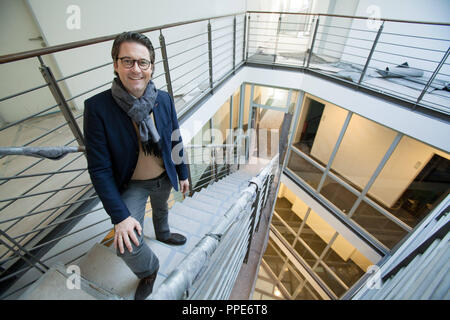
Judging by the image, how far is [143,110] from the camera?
0.89m

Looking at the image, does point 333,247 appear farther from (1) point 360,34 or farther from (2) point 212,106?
(1) point 360,34

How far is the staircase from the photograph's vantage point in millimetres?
940

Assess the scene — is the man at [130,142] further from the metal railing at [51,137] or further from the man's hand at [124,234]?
the metal railing at [51,137]

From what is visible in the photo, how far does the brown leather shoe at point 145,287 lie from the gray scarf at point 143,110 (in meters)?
0.70

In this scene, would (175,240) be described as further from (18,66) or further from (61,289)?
(18,66)

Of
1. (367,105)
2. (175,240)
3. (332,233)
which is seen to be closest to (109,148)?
(175,240)

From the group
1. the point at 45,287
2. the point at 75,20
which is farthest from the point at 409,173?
the point at 75,20

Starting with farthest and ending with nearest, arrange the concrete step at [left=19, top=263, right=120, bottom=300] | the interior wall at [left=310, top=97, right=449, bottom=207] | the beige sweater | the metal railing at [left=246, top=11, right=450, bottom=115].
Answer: the interior wall at [left=310, top=97, right=449, bottom=207], the metal railing at [left=246, top=11, right=450, bottom=115], the beige sweater, the concrete step at [left=19, top=263, right=120, bottom=300]

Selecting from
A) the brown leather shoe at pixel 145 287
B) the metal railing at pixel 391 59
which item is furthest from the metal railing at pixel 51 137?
the metal railing at pixel 391 59

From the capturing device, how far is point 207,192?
8.70ft

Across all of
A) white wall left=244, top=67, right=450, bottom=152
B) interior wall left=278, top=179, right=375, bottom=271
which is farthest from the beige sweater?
interior wall left=278, top=179, right=375, bottom=271

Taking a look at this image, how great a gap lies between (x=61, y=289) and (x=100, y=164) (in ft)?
2.17

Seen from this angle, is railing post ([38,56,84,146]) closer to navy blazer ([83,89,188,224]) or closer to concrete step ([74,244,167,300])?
navy blazer ([83,89,188,224])

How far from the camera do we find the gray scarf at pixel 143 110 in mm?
853
